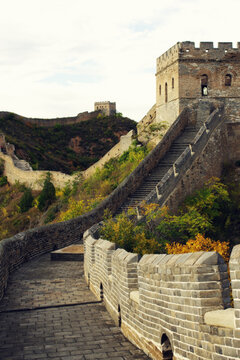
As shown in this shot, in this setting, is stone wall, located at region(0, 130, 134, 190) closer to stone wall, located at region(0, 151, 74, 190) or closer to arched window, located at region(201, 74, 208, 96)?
stone wall, located at region(0, 151, 74, 190)

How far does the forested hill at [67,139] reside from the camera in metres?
69.2

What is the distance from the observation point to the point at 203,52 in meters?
29.3

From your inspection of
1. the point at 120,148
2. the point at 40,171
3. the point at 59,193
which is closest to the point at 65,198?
the point at 59,193

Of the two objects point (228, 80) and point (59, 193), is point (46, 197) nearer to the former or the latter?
point (59, 193)

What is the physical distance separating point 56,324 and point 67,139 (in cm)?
7213

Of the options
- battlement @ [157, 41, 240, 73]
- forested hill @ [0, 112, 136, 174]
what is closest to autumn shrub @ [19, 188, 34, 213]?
battlement @ [157, 41, 240, 73]

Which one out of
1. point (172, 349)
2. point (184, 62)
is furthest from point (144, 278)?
point (184, 62)

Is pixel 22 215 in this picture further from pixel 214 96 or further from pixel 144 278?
pixel 144 278

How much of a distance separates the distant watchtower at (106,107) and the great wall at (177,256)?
55.9 meters

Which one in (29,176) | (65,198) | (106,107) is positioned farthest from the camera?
(106,107)

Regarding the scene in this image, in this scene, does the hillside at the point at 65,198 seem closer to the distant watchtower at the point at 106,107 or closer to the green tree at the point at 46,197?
the green tree at the point at 46,197

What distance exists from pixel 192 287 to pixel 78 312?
17.1 feet

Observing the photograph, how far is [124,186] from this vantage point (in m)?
24.4

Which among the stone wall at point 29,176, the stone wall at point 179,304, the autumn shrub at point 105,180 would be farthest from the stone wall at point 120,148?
the stone wall at point 179,304
